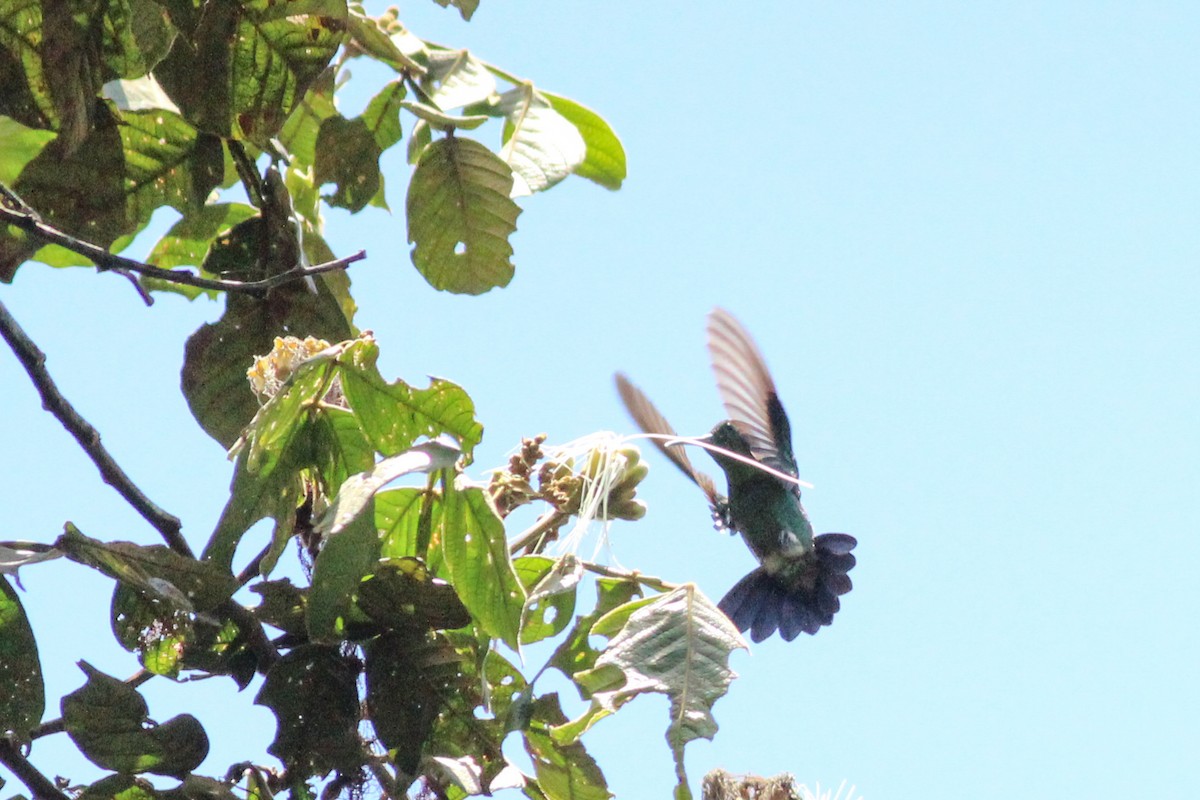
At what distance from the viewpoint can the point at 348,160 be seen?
4.66 feet

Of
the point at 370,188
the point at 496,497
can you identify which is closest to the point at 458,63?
the point at 370,188

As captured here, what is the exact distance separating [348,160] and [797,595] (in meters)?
1.62

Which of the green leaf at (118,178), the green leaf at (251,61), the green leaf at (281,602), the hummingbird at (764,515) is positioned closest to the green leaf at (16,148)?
the green leaf at (118,178)

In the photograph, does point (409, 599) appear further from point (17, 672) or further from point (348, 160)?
point (348, 160)

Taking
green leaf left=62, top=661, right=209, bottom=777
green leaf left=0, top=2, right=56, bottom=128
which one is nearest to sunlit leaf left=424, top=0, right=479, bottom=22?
green leaf left=0, top=2, right=56, bottom=128

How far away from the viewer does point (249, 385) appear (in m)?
1.43

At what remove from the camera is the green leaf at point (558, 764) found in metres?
1.18

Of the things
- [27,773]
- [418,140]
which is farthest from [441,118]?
[27,773]

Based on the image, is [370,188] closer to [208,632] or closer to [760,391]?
[208,632]

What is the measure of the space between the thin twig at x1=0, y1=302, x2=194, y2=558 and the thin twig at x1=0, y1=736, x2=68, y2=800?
0.23 m

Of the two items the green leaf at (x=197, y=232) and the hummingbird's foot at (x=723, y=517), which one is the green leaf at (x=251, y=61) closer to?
the green leaf at (x=197, y=232)

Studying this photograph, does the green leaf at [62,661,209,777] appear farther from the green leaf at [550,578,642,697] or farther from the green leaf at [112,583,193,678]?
the green leaf at [550,578,642,697]

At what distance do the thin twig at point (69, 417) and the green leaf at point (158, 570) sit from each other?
37mm

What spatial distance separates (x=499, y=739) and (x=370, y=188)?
63 centimetres
